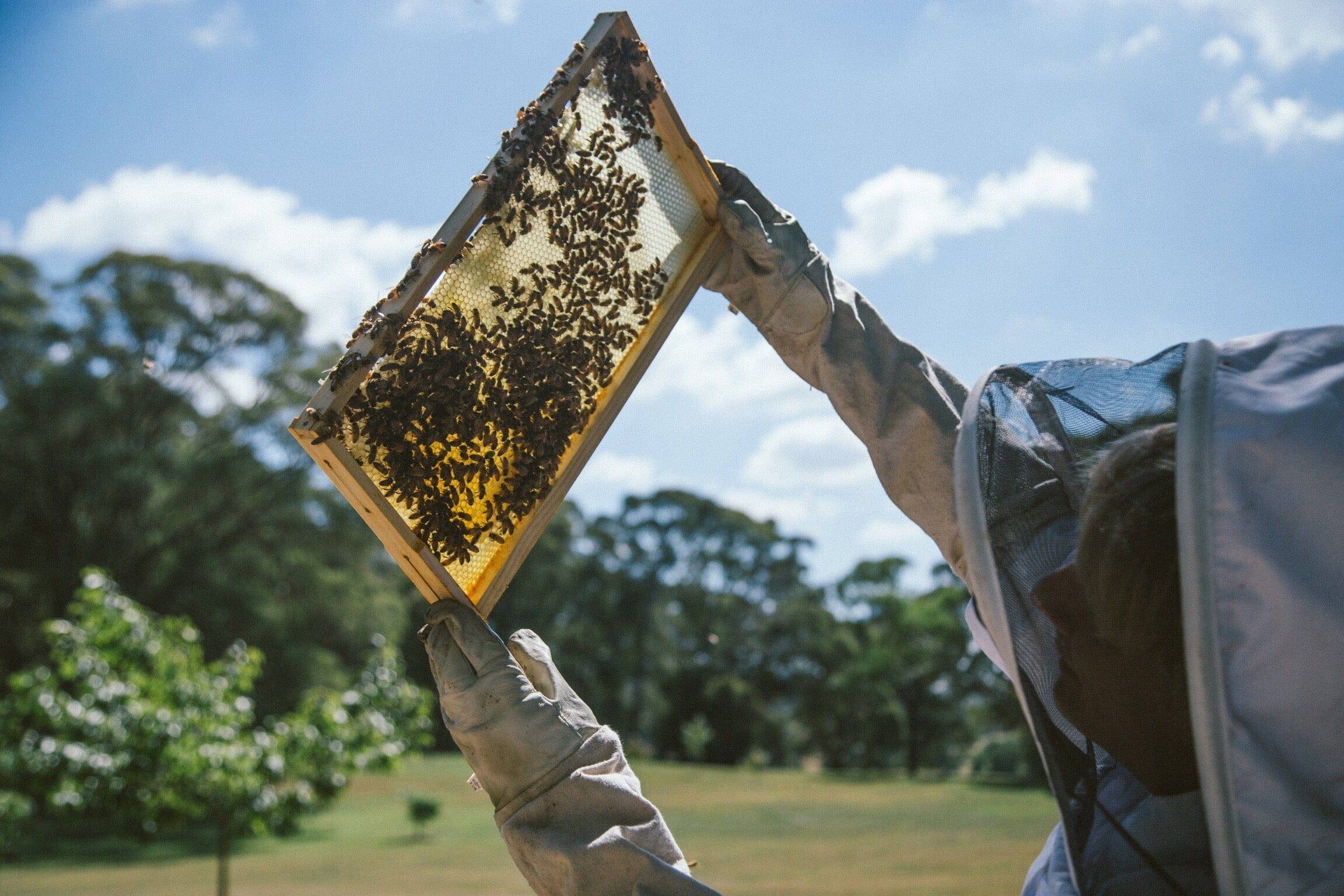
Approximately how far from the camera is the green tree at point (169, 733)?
831 centimetres

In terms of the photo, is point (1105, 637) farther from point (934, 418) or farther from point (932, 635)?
point (932, 635)

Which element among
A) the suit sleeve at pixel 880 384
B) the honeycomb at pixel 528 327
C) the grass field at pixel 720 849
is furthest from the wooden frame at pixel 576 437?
the grass field at pixel 720 849

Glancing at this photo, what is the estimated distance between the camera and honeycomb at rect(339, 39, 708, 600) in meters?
2.25

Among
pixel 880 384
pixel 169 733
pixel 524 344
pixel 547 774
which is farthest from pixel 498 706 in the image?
pixel 169 733

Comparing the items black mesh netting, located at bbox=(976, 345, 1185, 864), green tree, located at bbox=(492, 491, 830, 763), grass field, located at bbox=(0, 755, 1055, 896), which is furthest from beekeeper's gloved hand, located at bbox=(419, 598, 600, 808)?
green tree, located at bbox=(492, 491, 830, 763)

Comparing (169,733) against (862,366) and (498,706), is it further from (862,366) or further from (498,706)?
(862,366)

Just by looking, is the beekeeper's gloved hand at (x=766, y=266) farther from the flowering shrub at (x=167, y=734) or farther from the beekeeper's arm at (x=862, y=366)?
the flowering shrub at (x=167, y=734)

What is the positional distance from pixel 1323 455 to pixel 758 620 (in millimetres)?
37642

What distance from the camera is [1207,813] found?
1.29 m

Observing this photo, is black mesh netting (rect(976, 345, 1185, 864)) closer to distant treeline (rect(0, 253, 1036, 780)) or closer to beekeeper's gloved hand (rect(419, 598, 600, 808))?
beekeeper's gloved hand (rect(419, 598, 600, 808))

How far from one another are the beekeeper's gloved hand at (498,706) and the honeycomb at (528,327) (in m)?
0.17

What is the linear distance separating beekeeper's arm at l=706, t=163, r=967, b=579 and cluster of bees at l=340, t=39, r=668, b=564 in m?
0.36

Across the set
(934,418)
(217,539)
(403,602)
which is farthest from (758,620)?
(934,418)

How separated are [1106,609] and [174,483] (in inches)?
1093
